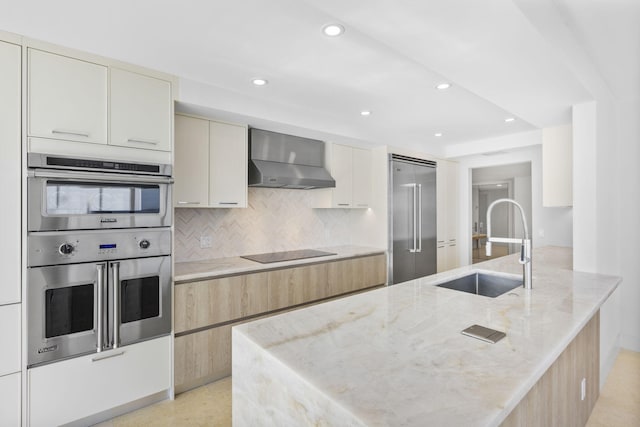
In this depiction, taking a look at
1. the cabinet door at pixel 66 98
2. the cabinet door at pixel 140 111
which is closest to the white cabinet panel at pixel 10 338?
the cabinet door at pixel 66 98

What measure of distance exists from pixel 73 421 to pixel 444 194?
4.67 m

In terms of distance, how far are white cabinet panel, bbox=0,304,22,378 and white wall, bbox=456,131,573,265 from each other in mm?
5014

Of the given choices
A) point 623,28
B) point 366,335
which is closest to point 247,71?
point 366,335

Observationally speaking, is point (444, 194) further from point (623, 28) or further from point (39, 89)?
point (39, 89)

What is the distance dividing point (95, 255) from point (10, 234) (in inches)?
16.0

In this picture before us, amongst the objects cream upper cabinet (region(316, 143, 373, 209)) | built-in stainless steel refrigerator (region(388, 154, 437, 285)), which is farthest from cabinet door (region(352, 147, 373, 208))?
built-in stainless steel refrigerator (region(388, 154, 437, 285))

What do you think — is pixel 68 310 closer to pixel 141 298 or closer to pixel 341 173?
pixel 141 298

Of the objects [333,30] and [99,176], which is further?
[99,176]

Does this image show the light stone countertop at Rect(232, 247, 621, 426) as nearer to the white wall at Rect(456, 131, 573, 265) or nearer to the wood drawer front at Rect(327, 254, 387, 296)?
the wood drawer front at Rect(327, 254, 387, 296)

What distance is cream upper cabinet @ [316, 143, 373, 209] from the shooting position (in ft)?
12.1

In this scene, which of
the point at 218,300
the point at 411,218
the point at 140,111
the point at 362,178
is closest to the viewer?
the point at 140,111

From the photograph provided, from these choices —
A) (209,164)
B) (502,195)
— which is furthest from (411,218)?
(502,195)

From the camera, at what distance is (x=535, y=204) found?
440cm

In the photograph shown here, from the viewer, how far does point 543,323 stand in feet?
4.32
